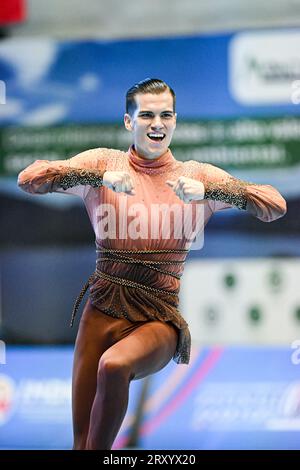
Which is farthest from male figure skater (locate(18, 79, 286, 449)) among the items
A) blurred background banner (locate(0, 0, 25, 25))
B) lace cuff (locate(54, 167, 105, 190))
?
blurred background banner (locate(0, 0, 25, 25))

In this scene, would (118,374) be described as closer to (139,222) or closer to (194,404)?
(139,222)

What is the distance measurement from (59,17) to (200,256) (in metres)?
1.34

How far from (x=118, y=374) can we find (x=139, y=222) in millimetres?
473

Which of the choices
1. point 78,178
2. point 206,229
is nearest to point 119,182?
point 78,178

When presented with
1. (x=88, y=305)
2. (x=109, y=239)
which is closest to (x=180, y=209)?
(x=109, y=239)

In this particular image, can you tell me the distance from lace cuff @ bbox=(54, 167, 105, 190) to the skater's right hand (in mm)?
56

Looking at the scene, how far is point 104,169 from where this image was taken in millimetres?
2449

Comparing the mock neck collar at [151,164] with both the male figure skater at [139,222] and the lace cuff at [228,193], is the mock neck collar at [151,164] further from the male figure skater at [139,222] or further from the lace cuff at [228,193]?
the lace cuff at [228,193]

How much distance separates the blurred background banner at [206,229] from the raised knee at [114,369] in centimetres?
165

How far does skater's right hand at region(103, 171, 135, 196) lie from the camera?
227 centimetres

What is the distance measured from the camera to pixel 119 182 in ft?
7.43

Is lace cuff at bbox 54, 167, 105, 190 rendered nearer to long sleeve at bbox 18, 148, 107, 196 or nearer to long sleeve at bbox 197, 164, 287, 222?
long sleeve at bbox 18, 148, 107, 196

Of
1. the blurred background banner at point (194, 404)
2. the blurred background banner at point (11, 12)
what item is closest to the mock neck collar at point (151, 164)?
the blurred background banner at point (194, 404)

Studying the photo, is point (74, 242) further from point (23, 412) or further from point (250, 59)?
point (250, 59)
